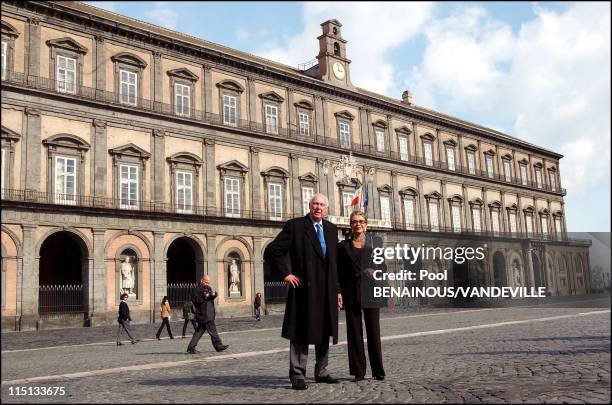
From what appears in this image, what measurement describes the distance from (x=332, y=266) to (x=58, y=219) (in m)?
22.4

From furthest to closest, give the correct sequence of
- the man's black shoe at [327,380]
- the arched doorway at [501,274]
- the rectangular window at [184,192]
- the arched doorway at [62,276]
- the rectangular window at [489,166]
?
the rectangular window at [489,166]
the rectangular window at [184,192]
the arched doorway at [62,276]
the arched doorway at [501,274]
the man's black shoe at [327,380]

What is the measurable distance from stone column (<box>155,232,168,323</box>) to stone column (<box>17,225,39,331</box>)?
17.7 feet

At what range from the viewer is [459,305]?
3284 centimetres

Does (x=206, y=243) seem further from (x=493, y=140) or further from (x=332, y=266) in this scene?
(x=493, y=140)

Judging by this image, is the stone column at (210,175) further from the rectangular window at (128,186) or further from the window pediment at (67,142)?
the window pediment at (67,142)

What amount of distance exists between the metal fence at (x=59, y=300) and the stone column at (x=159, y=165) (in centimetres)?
597

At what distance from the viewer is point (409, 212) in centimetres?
4359

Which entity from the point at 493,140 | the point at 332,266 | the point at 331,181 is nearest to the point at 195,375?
the point at 332,266

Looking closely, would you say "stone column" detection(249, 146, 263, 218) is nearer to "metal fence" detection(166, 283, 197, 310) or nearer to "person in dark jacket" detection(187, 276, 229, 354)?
"metal fence" detection(166, 283, 197, 310)

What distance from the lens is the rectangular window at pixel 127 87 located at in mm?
29812

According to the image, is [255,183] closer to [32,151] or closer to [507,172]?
[32,151]

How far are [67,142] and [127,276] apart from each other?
6724mm

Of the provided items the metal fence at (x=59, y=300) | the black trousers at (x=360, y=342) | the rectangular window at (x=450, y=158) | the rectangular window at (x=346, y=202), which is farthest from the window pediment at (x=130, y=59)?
the rectangular window at (x=450, y=158)

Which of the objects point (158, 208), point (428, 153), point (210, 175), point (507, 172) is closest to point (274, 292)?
point (210, 175)
